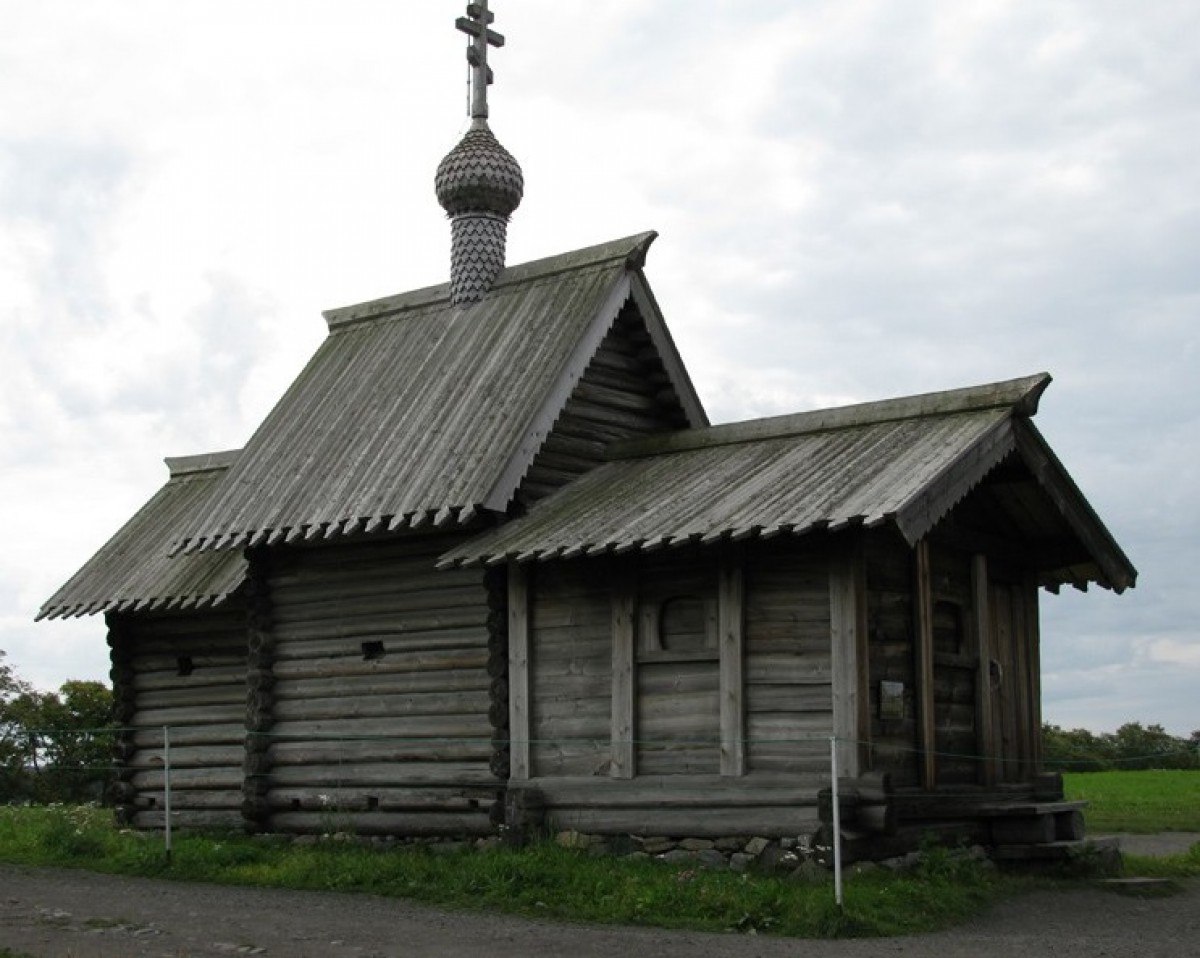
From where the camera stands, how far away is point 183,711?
21.4 m

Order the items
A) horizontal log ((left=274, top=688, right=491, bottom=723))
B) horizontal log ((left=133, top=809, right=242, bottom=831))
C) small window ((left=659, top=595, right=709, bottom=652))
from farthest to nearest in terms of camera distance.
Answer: horizontal log ((left=133, top=809, right=242, bottom=831)), horizontal log ((left=274, top=688, right=491, bottom=723)), small window ((left=659, top=595, right=709, bottom=652))

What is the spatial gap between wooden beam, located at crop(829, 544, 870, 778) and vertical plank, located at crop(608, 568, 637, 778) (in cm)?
216

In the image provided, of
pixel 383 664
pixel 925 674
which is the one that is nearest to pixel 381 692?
pixel 383 664

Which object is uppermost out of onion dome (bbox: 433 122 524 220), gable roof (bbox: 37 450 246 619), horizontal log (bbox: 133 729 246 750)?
onion dome (bbox: 433 122 524 220)

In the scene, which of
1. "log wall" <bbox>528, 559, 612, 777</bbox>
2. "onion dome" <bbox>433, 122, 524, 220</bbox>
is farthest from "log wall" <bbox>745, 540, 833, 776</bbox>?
"onion dome" <bbox>433, 122, 524, 220</bbox>

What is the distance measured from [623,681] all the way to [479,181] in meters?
8.37

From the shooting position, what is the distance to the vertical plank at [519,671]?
56.6 ft

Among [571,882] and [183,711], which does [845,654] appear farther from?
[183,711]

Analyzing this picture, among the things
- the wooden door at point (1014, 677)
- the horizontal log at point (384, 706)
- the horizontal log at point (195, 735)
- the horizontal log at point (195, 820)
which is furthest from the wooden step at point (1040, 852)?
the horizontal log at point (195, 735)

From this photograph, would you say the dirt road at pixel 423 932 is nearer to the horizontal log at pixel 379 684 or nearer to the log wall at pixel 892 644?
the log wall at pixel 892 644

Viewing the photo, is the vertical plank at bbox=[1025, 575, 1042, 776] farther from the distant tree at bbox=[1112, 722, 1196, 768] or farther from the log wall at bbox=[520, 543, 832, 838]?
the distant tree at bbox=[1112, 722, 1196, 768]

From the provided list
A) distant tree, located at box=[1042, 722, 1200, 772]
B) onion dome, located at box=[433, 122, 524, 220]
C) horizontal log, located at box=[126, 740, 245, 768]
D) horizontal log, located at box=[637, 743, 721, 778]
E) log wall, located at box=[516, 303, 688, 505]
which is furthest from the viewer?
distant tree, located at box=[1042, 722, 1200, 772]

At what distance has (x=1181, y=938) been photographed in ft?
44.7

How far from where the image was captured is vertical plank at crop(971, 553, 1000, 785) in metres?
17.5
